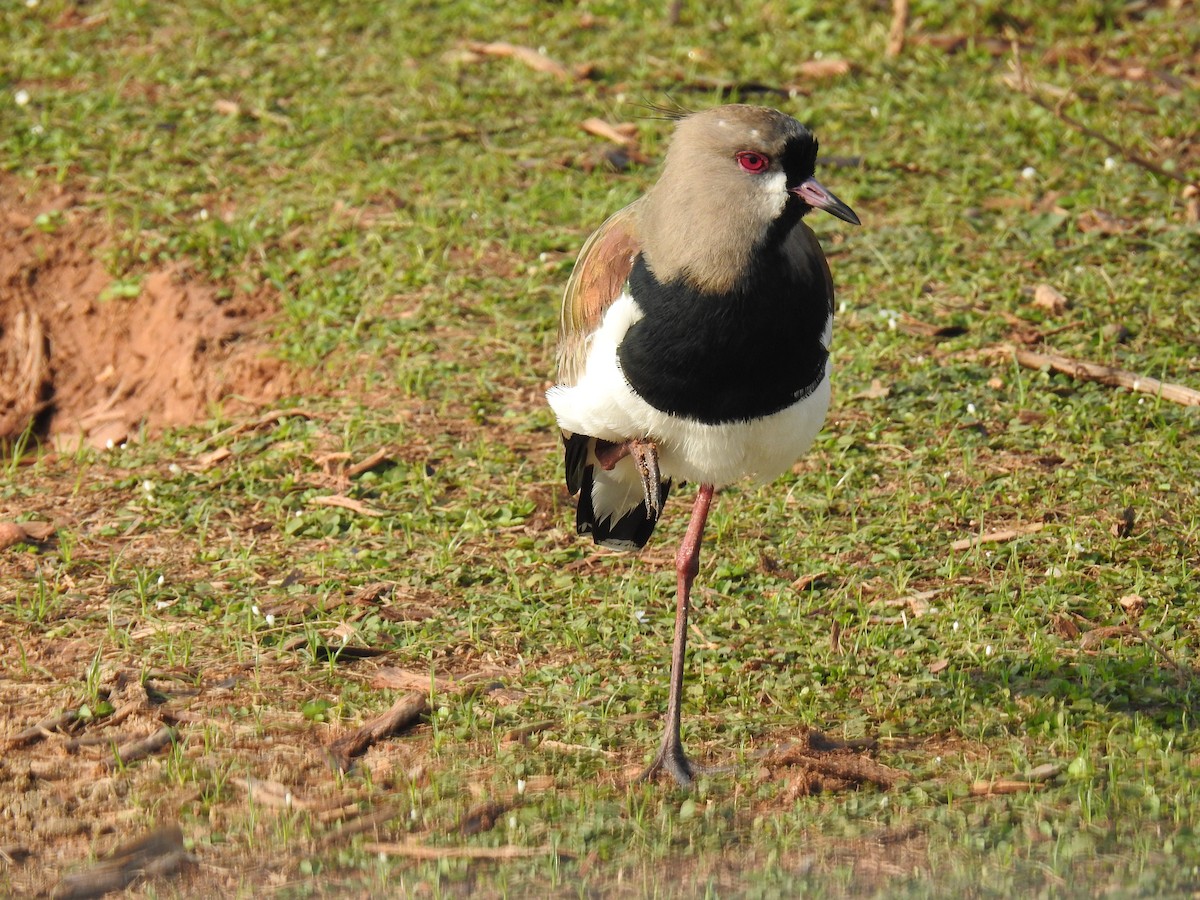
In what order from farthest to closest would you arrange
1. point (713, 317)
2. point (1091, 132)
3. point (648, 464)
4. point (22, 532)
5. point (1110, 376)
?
point (1091, 132), point (1110, 376), point (22, 532), point (648, 464), point (713, 317)

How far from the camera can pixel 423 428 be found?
20.9 ft

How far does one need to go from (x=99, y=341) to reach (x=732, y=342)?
4.59 metres

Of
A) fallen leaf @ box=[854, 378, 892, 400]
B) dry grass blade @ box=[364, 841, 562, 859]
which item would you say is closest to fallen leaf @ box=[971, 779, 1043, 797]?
dry grass blade @ box=[364, 841, 562, 859]

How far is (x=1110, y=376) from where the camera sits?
6.32 metres

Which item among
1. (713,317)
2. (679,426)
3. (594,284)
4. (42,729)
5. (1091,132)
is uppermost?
(713,317)

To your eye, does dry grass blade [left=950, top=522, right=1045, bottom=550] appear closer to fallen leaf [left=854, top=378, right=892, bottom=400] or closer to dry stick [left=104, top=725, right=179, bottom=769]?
fallen leaf [left=854, top=378, right=892, bottom=400]

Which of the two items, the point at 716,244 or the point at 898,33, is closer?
the point at 716,244

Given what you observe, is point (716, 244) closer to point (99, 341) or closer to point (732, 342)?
point (732, 342)

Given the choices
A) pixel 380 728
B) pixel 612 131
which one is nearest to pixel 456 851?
pixel 380 728

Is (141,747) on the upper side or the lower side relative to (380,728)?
upper

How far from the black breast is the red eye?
0.21 meters

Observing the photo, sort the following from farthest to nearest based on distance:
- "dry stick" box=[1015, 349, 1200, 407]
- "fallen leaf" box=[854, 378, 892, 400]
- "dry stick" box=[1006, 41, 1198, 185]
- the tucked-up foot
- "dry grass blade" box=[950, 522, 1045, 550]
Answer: "dry stick" box=[1006, 41, 1198, 185], "fallen leaf" box=[854, 378, 892, 400], "dry stick" box=[1015, 349, 1200, 407], "dry grass blade" box=[950, 522, 1045, 550], the tucked-up foot

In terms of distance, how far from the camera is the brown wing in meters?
4.34

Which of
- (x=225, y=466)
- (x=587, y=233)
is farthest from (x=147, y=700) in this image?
(x=587, y=233)
